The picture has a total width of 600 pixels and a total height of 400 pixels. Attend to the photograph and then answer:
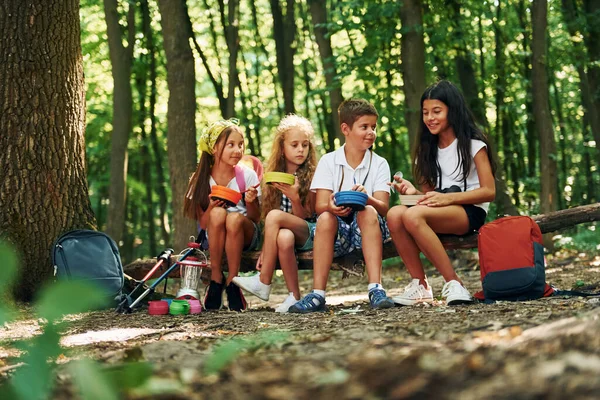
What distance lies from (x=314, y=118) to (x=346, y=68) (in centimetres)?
1143

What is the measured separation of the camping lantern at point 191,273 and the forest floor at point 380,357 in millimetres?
1276

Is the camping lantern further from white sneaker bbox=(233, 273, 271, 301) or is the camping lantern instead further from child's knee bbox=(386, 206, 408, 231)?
child's knee bbox=(386, 206, 408, 231)

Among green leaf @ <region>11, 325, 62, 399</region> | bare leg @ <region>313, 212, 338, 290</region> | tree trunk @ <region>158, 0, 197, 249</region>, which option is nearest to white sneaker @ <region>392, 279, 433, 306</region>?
bare leg @ <region>313, 212, 338, 290</region>

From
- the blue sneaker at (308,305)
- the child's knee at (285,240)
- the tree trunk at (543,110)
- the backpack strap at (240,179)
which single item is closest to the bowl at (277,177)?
the child's knee at (285,240)

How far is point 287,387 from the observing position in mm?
2139

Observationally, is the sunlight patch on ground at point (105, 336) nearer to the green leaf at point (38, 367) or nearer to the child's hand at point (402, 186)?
the child's hand at point (402, 186)

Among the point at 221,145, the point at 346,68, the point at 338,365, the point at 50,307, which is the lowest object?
the point at 338,365

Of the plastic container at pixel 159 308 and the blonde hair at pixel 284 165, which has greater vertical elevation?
the blonde hair at pixel 284 165

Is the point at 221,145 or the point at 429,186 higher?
the point at 221,145

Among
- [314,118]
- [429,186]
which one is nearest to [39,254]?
[429,186]

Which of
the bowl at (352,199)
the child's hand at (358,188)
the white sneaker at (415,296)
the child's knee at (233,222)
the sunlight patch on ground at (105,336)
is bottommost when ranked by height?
the white sneaker at (415,296)

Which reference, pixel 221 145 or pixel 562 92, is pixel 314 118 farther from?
pixel 221 145

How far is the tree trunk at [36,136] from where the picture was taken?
6.14m

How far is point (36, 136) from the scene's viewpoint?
622 cm
